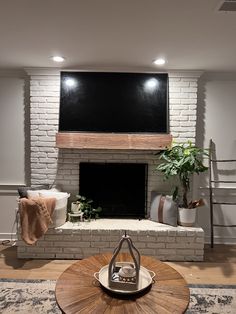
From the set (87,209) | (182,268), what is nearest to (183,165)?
(182,268)

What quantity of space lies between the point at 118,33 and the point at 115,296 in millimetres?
1944

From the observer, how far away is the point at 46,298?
7.67 feet

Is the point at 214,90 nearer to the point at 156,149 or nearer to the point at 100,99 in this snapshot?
the point at 156,149

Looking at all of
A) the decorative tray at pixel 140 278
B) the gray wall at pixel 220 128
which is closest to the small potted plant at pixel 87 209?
the gray wall at pixel 220 128

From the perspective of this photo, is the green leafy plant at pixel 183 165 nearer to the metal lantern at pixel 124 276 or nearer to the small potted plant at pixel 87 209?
the small potted plant at pixel 87 209

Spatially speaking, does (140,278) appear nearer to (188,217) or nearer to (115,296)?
(115,296)

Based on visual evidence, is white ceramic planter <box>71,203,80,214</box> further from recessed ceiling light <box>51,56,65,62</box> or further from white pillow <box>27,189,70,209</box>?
recessed ceiling light <box>51,56,65,62</box>

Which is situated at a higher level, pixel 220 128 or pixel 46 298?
pixel 220 128

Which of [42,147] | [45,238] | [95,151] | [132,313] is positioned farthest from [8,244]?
[132,313]

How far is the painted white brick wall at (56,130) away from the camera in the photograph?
337cm

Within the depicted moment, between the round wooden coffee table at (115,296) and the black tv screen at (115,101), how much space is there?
186cm

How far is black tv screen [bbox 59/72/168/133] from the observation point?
10.9ft

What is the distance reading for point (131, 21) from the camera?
76.1 inches

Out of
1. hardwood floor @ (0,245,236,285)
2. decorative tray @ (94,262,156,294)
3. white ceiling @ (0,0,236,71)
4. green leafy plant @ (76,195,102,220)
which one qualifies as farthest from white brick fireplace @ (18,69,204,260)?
decorative tray @ (94,262,156,294)
